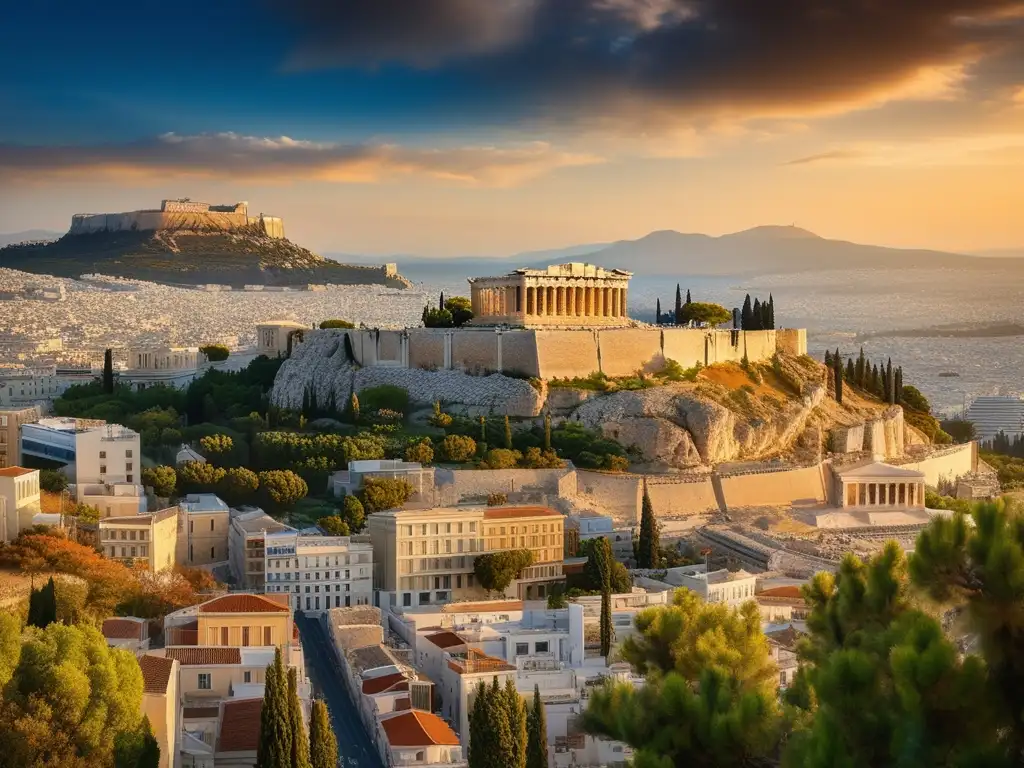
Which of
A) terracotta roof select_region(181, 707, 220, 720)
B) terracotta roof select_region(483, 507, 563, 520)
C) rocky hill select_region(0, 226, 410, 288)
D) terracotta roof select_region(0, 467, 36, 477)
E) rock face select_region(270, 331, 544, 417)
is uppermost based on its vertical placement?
rocky hill select_region(0, 226, 410, 288)

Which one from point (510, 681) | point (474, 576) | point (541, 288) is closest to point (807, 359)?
point (541, 288)

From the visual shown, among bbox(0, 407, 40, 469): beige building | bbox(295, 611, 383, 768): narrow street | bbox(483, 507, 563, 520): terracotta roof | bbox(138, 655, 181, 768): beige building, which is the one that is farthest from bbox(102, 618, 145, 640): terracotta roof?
bbox(0, 407, 40, 469): beige building

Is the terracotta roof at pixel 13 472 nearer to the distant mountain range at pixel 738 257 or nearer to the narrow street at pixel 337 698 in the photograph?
the narrow street at pixel 337 698

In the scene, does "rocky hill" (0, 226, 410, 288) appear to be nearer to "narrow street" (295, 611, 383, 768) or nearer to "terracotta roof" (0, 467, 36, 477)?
"terracotta roof" (0, 467, 36, 477)

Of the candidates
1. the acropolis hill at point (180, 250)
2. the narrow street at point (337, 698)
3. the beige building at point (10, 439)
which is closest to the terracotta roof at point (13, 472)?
the beige building at point (10, 439)

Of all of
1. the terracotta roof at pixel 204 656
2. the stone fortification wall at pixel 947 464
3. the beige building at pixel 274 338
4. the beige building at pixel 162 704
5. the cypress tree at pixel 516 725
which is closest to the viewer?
the beige building at pixel 162 704

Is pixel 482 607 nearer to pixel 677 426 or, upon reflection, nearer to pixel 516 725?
pixel 516 725

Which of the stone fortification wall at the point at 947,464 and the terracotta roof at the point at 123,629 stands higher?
the stone fortification wall at the point at 947,464
